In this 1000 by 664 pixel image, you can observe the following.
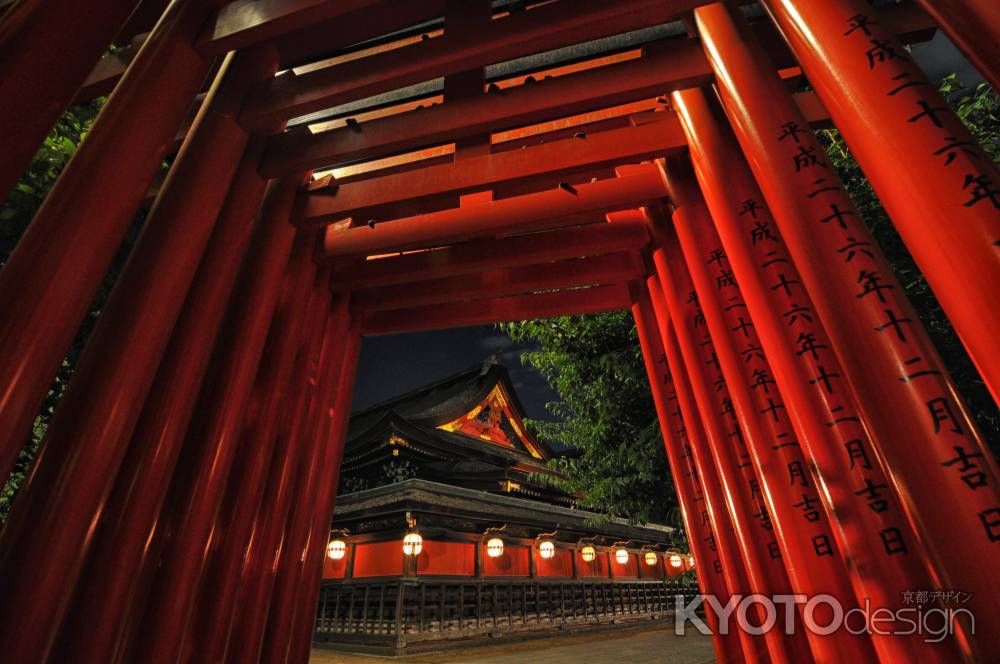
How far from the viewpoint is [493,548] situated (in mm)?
12109

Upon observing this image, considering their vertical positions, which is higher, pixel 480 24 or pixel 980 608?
pixel 480 24

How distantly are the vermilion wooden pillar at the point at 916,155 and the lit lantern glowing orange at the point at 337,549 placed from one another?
12.7 metres

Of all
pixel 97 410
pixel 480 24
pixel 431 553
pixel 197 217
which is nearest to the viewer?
pixel 97 410

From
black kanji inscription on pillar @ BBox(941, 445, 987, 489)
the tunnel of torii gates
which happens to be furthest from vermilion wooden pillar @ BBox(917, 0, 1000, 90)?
black kanji inscription on pillar @ BBox(941, 445, 987, 489)

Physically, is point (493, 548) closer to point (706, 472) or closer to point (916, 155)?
point (706, 472)

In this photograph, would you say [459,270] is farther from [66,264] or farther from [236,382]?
[66,264]

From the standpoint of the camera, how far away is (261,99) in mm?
2826

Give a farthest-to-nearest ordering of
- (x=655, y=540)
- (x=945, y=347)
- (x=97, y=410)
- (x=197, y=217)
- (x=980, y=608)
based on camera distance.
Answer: (x=655, y=540)
(x=945, y=347)
(x=197, y=217)
(x=97, y=410)
(x=980, y=608)

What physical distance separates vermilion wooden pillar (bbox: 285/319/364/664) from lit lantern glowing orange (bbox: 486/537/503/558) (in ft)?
29.2

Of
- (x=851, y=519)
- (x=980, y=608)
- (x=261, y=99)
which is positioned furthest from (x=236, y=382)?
(x=980, y=608)

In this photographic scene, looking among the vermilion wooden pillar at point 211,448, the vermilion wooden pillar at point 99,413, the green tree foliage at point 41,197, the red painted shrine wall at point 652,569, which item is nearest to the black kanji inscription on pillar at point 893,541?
the vermilion wooden pillar at point 99,413

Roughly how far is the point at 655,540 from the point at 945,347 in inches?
625

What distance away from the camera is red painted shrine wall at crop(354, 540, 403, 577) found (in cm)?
1065

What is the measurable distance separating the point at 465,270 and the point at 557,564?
1248 cm
